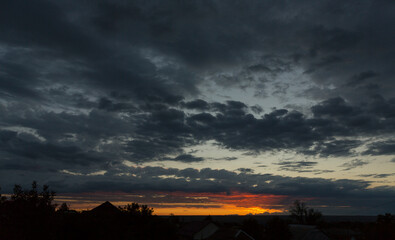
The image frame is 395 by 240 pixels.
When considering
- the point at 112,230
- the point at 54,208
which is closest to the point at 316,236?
A: the point at 112,230

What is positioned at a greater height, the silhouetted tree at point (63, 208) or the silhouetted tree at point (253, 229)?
the silhouetted tree at point (63, 208)

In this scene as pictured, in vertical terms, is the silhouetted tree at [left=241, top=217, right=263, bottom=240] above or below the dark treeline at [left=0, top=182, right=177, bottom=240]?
below

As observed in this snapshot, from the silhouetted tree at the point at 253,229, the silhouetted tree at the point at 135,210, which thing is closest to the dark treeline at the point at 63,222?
the silhouetted tree at the point at 135,210

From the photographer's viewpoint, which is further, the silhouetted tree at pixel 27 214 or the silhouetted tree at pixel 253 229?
the silhouetted tree at pixel 253 229

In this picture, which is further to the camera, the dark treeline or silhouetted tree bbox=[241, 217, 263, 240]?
silhouetted tree bbox=[241, 217, 263, 240]

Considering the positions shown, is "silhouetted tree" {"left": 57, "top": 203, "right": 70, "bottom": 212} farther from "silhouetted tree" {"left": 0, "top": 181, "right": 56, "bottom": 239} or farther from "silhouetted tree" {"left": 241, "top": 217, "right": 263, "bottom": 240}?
"silhouetted tree" {"left": 241, "top": 217, "right": 263, "bottom": 240}

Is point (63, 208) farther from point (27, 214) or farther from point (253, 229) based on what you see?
point (253, 229)

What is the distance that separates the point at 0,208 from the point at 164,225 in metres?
13.6

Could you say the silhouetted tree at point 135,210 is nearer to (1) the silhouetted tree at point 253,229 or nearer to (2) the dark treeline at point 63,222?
(2) the dark treeline at point 63,222

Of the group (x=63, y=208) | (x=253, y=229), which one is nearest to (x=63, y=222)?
(x=63, y=208)

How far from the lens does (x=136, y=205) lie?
1268 inches

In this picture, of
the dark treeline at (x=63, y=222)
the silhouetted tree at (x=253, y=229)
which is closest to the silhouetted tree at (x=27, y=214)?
the dark treeline at (x=63, y=222)

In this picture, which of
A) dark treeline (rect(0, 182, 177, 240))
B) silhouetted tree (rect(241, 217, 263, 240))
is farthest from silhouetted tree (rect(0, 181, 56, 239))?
silhouetted tree (rect(241, 217, 263, 240))

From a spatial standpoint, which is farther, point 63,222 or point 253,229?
point 253,229
